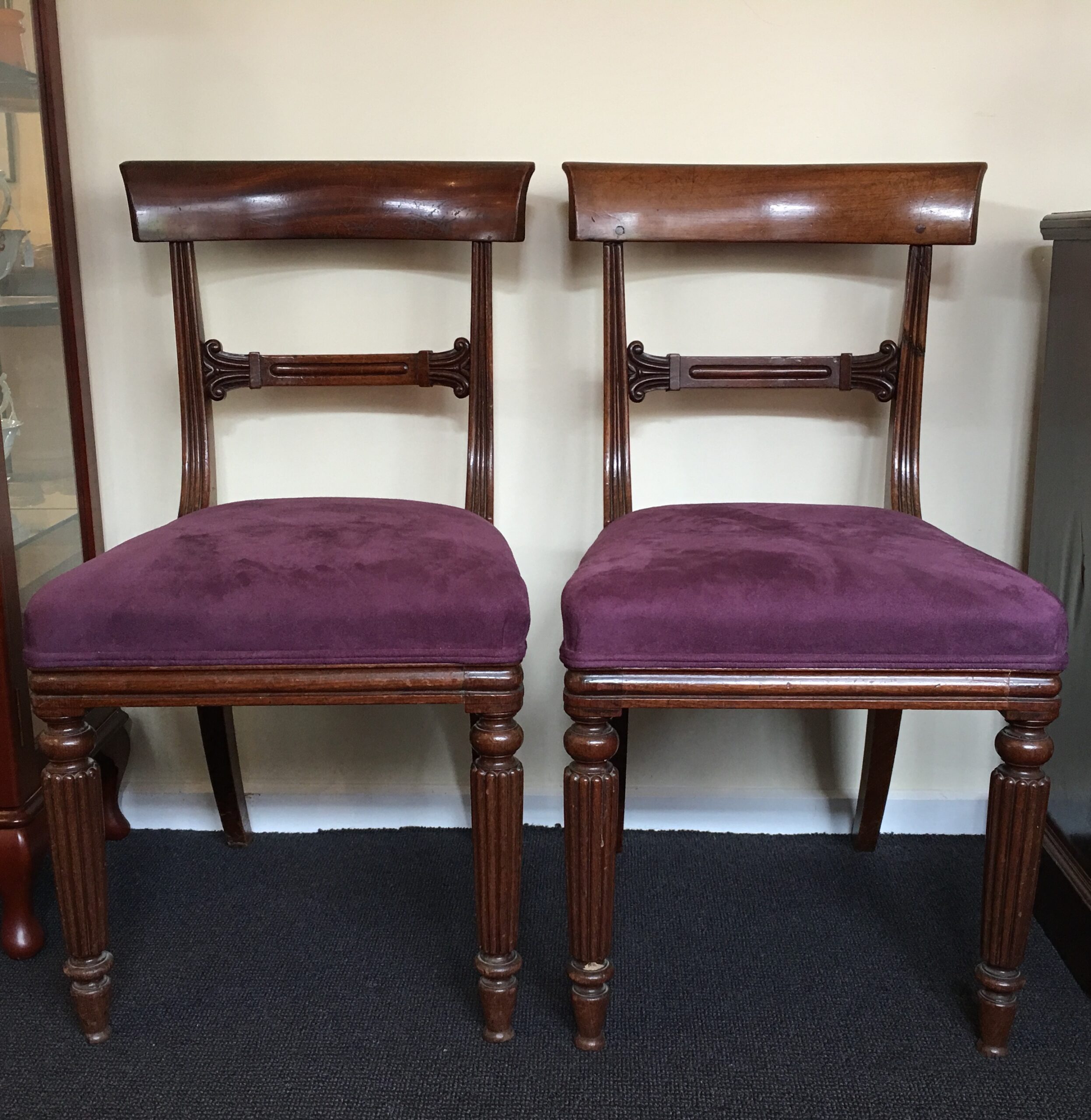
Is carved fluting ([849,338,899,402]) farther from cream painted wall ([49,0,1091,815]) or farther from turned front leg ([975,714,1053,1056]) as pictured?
turned front leg ([975,714,1053,1056])

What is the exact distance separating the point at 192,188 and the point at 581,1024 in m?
1.21

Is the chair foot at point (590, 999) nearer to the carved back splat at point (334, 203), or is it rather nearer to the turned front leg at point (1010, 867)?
the turned front leg at point (1010, 867)

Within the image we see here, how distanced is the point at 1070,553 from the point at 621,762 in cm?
71

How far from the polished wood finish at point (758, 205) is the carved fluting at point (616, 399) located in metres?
0.07

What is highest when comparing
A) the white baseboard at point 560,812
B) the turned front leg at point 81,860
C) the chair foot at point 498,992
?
the turned front leg at point 81,860

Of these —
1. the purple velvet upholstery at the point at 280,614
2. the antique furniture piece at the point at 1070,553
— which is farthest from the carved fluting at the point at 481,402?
the antique furniture piece at the point at 1070,553

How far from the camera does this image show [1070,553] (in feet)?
5.09

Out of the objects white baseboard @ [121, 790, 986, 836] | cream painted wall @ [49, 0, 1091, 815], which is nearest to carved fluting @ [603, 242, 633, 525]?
cream painted wall @ [49, 0, 1091, 815]

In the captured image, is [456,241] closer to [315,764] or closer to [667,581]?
[667,581]

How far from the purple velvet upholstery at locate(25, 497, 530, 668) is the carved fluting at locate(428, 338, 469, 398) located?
44 centimetres

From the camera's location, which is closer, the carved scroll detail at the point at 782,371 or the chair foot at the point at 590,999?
the chair foot at the point at 590,999

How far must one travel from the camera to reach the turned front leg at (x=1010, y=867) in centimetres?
121

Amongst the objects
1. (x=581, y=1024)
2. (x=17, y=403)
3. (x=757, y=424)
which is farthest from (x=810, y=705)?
(x=17, y=403)

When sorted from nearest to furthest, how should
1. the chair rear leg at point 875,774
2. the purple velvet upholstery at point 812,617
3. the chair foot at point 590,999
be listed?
the purple velvet upholstery at point 812,617 < the chair foot at point 590,999 < the chair rear leg at point 875,774
